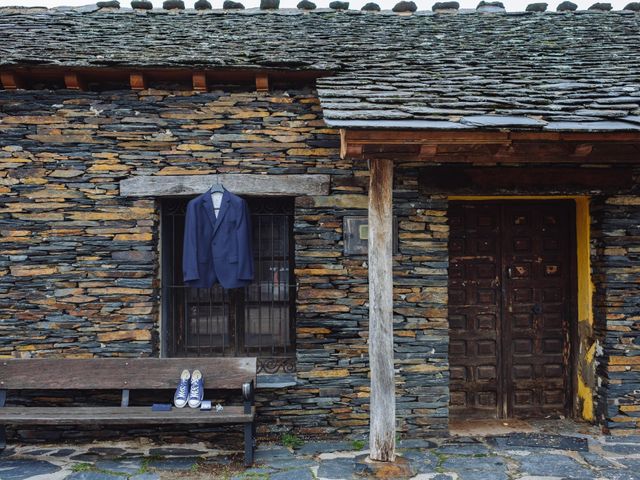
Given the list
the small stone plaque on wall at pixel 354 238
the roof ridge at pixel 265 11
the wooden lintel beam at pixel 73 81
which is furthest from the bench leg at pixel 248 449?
the roof ridge at pixel 265 11

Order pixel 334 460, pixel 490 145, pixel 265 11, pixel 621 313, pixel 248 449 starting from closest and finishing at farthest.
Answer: pixel 490 145
pixel 248 449
pixel 334 460
pixel 621 313
pixel 265 11

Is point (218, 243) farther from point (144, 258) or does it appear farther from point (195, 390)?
point (195, 390)

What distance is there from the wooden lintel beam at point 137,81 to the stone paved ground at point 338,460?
3236mm

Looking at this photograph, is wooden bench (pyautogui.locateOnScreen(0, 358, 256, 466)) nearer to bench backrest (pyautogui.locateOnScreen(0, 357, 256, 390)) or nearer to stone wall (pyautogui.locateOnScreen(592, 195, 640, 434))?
bench backrest (pyautogui.locateOnScreen(0, 357, 256, 390))

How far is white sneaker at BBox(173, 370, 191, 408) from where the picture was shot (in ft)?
16.4

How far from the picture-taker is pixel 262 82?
5430mm

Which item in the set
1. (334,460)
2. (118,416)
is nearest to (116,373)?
(118,416)

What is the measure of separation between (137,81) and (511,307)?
4199mm

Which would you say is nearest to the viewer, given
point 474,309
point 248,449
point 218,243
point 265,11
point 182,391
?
point 248,449

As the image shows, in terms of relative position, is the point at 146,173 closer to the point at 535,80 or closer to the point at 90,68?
the point at 90,68

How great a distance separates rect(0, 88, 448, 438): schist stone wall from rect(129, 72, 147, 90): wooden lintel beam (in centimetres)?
14

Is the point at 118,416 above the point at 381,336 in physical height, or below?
below

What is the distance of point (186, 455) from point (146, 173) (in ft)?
8.27

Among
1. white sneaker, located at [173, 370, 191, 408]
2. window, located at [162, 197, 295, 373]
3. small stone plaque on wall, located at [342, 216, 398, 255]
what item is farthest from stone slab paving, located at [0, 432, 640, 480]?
small stone plaque on wall, located at [342, 216, 398, 255]
